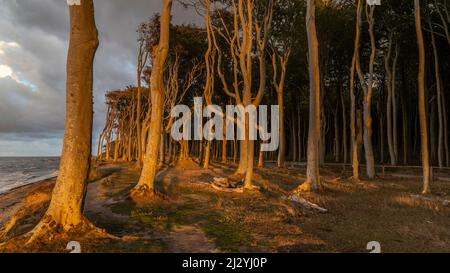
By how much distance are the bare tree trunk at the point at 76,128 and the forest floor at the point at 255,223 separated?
0.73 meters

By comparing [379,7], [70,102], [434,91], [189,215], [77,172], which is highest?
[379,7]

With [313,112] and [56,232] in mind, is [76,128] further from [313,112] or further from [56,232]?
[313,112]

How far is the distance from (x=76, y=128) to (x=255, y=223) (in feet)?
17.4

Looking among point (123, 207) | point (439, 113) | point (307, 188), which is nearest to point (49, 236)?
point (123, 207)

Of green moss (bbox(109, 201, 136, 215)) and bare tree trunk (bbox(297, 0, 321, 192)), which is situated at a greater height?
bare tree trunk (bbox(297, 0, 321, 192))

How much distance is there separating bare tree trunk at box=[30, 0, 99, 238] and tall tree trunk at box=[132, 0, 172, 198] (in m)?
5.71

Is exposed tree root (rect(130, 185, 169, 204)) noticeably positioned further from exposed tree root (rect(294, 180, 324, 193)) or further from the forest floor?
exposed tree root (rect(294, 180, 324, 193))

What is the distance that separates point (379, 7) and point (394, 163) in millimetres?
13277

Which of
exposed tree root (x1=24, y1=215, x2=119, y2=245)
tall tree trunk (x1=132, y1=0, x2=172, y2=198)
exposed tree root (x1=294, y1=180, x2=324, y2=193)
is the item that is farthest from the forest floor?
tall tree trunk (x1=132, y1=0, x2=172, y2=198)

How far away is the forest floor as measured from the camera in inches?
260

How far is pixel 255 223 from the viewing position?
8.91m
